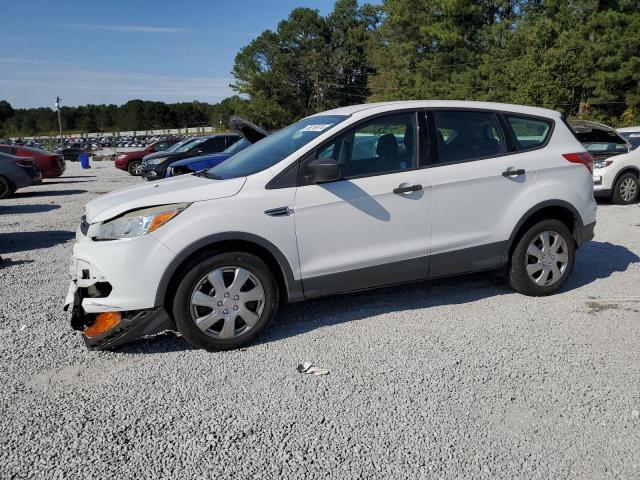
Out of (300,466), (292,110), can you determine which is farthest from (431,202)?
(292,110)

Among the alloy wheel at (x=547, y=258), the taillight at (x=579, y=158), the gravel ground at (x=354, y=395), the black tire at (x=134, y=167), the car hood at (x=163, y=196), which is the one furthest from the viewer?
the black tire at (x=134, y=167)

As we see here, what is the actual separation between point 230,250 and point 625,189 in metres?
9.47

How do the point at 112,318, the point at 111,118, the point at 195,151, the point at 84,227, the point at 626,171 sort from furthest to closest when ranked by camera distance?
1. the point at 111,118
2. the point at 195,151
3. the point at 626,171
4. the point at 84,227
5. the point at 112,318

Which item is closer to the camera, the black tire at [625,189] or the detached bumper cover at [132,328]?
the detached bumper cover at [132,328]

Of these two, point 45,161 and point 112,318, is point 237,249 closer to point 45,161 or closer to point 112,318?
point 112,318

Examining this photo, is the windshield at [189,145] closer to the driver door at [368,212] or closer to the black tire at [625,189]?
the black tire at [625,189]

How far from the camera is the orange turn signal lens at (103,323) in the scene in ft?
13.7

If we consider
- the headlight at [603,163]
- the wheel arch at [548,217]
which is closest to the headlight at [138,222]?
the wheel arch at [548,217]

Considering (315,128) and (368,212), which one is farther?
(315,128)

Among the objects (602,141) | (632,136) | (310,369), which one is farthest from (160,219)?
(632,136)

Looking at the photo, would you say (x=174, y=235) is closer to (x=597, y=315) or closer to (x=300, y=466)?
(x=300, y=466)

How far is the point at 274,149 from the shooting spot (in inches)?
193

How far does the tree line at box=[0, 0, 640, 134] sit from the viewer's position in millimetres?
41562

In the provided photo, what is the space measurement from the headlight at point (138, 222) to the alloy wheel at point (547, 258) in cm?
315
